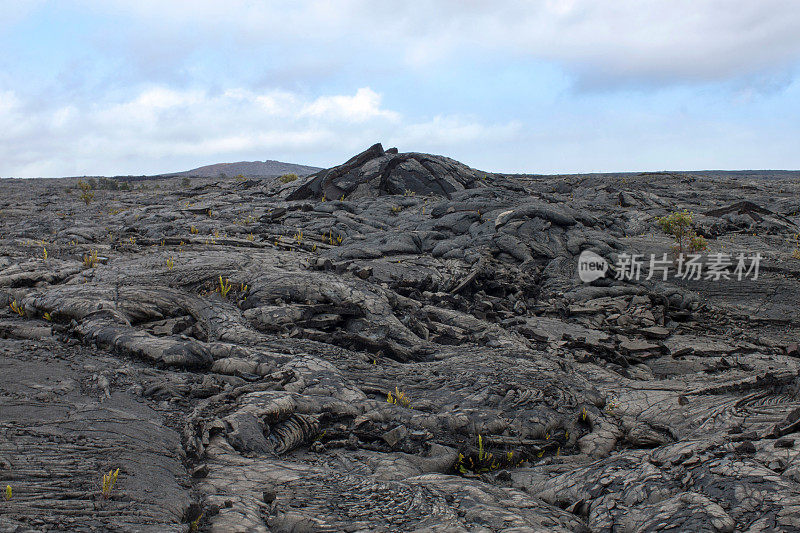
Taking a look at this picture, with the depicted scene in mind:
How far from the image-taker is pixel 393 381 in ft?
31.7

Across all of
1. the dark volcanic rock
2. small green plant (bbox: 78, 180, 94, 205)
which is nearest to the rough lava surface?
the dark volcanic rock

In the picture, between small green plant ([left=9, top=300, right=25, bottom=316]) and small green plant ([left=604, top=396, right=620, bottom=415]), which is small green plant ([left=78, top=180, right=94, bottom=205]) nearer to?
small green plant ([left=9, top=300, right=25, bottom=316])

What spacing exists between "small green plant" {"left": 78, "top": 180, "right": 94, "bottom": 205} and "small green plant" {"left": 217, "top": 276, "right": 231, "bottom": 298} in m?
21.4


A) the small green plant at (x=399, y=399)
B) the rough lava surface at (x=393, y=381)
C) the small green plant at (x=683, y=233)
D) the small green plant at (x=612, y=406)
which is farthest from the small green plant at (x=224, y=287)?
the small green plant at (x=683, y=233)

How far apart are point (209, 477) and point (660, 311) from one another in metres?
14.1

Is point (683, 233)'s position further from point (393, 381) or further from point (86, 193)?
point (86, 193)

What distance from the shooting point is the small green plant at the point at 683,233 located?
18938 mm

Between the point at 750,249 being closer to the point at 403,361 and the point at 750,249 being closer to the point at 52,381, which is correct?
the point at 403,361

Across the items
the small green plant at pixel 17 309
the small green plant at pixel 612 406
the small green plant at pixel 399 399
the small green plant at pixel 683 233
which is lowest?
the small green plant at pixel 612 406

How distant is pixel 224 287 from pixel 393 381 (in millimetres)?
5277

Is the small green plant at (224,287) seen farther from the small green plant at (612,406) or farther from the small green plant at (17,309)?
the small green plant at (612,406)

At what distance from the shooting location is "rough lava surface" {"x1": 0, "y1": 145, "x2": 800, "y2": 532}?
5.37 metres

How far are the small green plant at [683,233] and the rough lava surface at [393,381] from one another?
55 centimetres

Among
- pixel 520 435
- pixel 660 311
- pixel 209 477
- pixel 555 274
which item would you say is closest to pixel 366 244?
pixel 555 274
